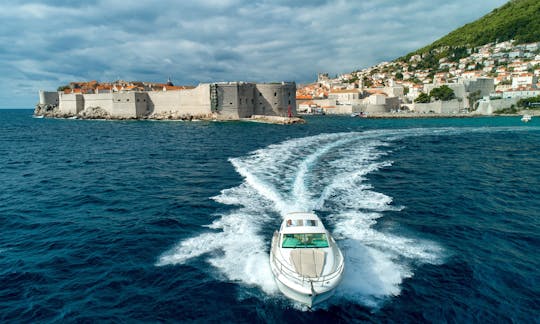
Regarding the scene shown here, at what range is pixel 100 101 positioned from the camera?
237 ft

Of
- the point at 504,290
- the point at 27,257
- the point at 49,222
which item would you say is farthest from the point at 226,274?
the point at 49,222

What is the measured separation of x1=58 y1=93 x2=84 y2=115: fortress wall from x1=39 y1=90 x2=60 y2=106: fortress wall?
12779 millimetres

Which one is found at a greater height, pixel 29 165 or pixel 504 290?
pixel 29 165

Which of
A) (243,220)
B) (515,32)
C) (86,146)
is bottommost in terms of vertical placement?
(243,220)

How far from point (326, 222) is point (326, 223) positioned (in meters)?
0.08

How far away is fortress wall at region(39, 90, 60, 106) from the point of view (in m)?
87.9

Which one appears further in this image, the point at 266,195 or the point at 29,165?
the point at 29,165

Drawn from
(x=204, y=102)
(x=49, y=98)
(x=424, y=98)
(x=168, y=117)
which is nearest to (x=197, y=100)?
(x=204, y=102)

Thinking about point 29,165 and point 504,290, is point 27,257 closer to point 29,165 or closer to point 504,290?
point 504,290

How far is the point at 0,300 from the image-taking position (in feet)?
24.1

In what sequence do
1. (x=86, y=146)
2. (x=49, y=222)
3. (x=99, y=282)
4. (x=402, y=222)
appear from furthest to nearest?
(x=86, y=146), (x=49, y=222), (x=402, y=222), (x=99, y=282)

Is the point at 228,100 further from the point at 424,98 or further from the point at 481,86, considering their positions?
the point at 481,86

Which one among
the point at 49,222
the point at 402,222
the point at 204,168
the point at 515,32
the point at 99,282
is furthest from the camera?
the point at 515,32

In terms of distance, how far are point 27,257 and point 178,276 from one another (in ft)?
16.0
